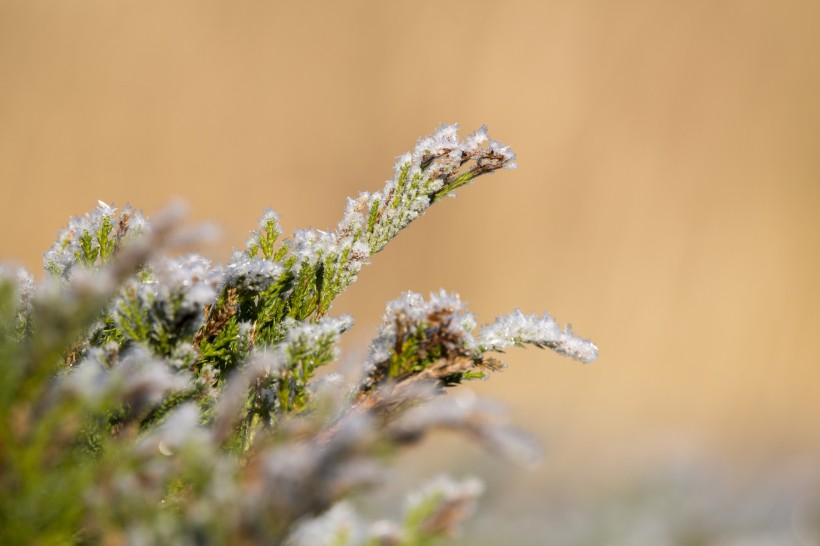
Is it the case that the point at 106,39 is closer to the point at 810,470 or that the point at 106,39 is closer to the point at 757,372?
the point at 757,372

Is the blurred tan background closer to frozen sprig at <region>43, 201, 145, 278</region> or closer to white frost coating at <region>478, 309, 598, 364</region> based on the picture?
frozen sprig at <region>43, 201, 145, 278</region>

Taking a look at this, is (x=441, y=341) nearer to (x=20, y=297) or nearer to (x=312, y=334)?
(x=312, y=334)

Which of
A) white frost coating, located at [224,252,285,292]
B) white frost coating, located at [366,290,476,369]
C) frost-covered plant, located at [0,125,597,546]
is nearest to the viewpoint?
frost-covered plant, located at [0,125,597,546]

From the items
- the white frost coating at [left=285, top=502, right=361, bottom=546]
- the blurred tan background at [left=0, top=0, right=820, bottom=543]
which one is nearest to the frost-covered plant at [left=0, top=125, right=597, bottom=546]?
the white frost coating at [left=285, top=502, right=361, bottom=546]

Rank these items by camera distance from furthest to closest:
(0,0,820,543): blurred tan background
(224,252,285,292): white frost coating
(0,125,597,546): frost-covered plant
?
1. (0,0,820,543): blurred tan background
2. (224,252,285,292): white frost coating
3. (0,125,597,546): frost-covered plant

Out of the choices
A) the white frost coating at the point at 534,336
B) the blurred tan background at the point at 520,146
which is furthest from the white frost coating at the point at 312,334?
the blurred tan background at the point at 520,146

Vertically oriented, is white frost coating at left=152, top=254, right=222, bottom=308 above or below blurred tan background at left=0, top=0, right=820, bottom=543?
below

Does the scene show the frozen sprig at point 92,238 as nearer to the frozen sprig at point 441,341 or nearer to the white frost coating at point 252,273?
the white frost coating at point 252,273
